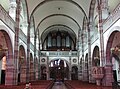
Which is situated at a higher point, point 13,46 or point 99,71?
point 13,46

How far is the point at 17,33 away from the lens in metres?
16.2

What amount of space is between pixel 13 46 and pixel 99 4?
313 inches

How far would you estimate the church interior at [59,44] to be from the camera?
14672 mm

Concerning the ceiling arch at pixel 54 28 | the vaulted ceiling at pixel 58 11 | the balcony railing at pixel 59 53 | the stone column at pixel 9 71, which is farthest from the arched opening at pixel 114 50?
the ceiling arch at pixel 54 28

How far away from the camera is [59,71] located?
3516 centimetres

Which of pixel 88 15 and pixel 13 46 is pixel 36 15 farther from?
pixel 13 46

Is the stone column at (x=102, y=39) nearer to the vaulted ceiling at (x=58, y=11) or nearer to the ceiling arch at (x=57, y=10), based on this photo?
→ the vaulted ceiling at (x=58, y=11)

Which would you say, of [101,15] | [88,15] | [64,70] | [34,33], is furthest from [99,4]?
[64,70]

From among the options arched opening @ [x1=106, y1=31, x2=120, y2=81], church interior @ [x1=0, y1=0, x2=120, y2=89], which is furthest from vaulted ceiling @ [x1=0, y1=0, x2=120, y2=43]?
arched opening @ [x1=106, y1=31, x2=120, y2=81]

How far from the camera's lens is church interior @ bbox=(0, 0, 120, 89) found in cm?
1467

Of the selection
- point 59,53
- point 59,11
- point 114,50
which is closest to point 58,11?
point 59,11

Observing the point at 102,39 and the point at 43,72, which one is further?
the point at 43,72

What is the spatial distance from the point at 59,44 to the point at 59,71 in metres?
5.09

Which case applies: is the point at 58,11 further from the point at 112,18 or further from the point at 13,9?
the point at 112,18
